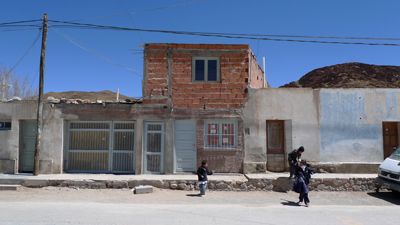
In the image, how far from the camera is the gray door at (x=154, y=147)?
11000 mm

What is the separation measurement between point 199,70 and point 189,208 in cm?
572

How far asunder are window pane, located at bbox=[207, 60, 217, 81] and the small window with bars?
1.75m

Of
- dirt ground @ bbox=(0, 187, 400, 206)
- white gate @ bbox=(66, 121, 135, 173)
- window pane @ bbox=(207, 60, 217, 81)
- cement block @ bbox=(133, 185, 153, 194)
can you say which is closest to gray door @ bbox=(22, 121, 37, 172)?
white gate @ bbox=(66, 121, 135, 173)

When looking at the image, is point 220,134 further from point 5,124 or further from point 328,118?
point 5,124

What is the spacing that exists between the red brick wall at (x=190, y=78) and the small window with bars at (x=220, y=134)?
29.3 inches

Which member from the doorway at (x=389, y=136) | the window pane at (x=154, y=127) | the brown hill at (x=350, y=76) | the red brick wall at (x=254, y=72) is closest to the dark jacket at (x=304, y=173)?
the red brick wall at (x=254, y=72)

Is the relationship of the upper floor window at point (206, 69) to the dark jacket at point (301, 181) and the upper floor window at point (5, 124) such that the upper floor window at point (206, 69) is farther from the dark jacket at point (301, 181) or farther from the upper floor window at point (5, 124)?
the upper floor window at point (5, 124)

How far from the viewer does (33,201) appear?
26.2 feet

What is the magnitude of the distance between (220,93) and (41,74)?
22.3 ft

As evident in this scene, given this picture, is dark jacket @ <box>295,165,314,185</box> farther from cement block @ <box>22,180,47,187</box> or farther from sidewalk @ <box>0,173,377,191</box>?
cement block @ <box>22,180,47,187</box>

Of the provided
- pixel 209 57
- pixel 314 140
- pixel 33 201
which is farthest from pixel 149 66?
pixel 314 140

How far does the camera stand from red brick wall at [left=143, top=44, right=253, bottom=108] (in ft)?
36.2

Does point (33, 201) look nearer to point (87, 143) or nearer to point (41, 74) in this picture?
point (87, 143)

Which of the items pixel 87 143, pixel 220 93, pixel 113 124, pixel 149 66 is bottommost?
pixel 87 143
